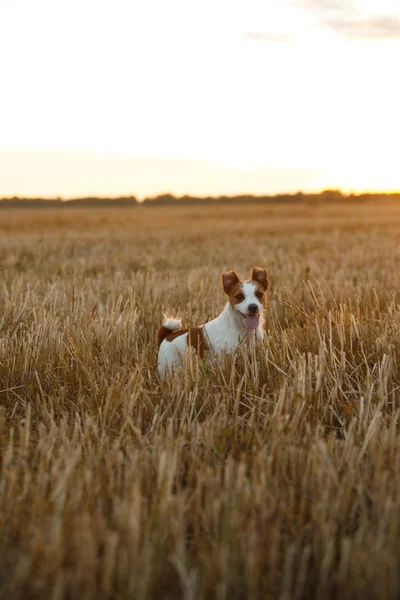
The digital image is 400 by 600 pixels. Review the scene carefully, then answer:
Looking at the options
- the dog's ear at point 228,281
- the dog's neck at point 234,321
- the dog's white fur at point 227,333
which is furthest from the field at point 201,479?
the dog's ear at point 228,281

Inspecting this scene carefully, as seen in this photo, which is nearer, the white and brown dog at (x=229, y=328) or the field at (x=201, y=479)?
the field at (x=201, y=479)

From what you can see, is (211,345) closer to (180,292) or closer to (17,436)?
(17,436)

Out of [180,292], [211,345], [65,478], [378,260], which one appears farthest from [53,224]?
[65,478]

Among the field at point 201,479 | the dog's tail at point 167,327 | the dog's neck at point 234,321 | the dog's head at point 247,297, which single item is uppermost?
the dog's head at point 247,297

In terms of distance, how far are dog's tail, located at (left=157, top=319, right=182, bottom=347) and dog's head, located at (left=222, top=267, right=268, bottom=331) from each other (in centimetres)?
42

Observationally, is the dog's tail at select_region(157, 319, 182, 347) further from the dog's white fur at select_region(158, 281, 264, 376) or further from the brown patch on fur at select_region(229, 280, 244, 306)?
the brown patch on fur at select_region(229, 280, 244, 306)

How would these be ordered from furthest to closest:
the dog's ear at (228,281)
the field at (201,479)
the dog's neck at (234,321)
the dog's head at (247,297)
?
1. the dog's ear at (228,281)
2. the dog's neck at (234,321)
3. the dog's head at (247,297)
4. the field at (201,479)

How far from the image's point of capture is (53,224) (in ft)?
84.4

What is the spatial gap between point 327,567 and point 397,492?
491 mm

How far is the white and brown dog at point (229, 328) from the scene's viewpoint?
3.77 metres

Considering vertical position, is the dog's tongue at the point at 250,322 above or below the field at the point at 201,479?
above

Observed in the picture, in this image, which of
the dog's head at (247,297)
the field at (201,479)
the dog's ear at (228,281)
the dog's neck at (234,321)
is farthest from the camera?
the dog's ear at (228,281)

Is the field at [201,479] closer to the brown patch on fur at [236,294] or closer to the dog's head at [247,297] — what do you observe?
the dog's head at [247,297]

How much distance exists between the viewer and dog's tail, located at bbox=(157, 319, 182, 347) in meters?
4.05
